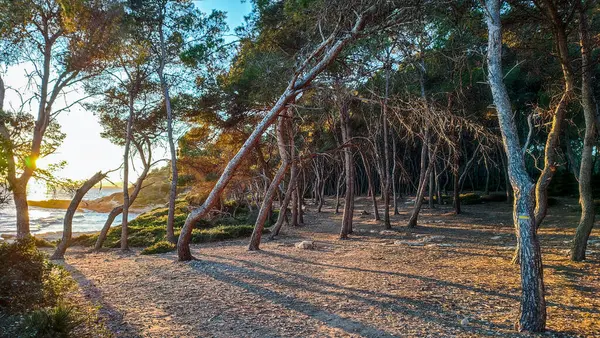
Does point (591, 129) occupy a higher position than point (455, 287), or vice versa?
point (591, 129)

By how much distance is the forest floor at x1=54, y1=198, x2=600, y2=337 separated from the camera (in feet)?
14.7

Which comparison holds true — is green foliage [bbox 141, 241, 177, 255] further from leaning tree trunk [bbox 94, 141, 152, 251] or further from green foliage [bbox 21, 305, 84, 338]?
green foliage [bbox 21, 305, 84, 338]

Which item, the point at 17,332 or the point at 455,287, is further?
the point at 455,287

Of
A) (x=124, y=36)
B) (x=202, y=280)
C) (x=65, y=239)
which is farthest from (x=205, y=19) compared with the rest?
(x=202, y=280)

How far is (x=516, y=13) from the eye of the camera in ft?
25.4

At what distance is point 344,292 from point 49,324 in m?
4.12

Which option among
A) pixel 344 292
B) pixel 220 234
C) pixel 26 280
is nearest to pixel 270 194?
pixel 344 292

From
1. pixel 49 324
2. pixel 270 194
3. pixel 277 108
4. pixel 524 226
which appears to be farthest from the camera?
pixel 270 194

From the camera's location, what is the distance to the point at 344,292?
20.0 ft

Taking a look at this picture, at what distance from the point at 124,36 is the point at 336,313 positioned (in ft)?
36.8

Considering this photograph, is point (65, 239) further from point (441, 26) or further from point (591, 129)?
point (591, 129)

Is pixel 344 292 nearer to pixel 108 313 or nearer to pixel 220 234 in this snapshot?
pixel 108 313

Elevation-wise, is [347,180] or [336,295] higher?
[347,180]

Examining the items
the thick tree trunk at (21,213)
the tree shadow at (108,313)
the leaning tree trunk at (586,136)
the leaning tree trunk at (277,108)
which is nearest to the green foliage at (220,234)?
the leaning tree trunk at (277,108)
